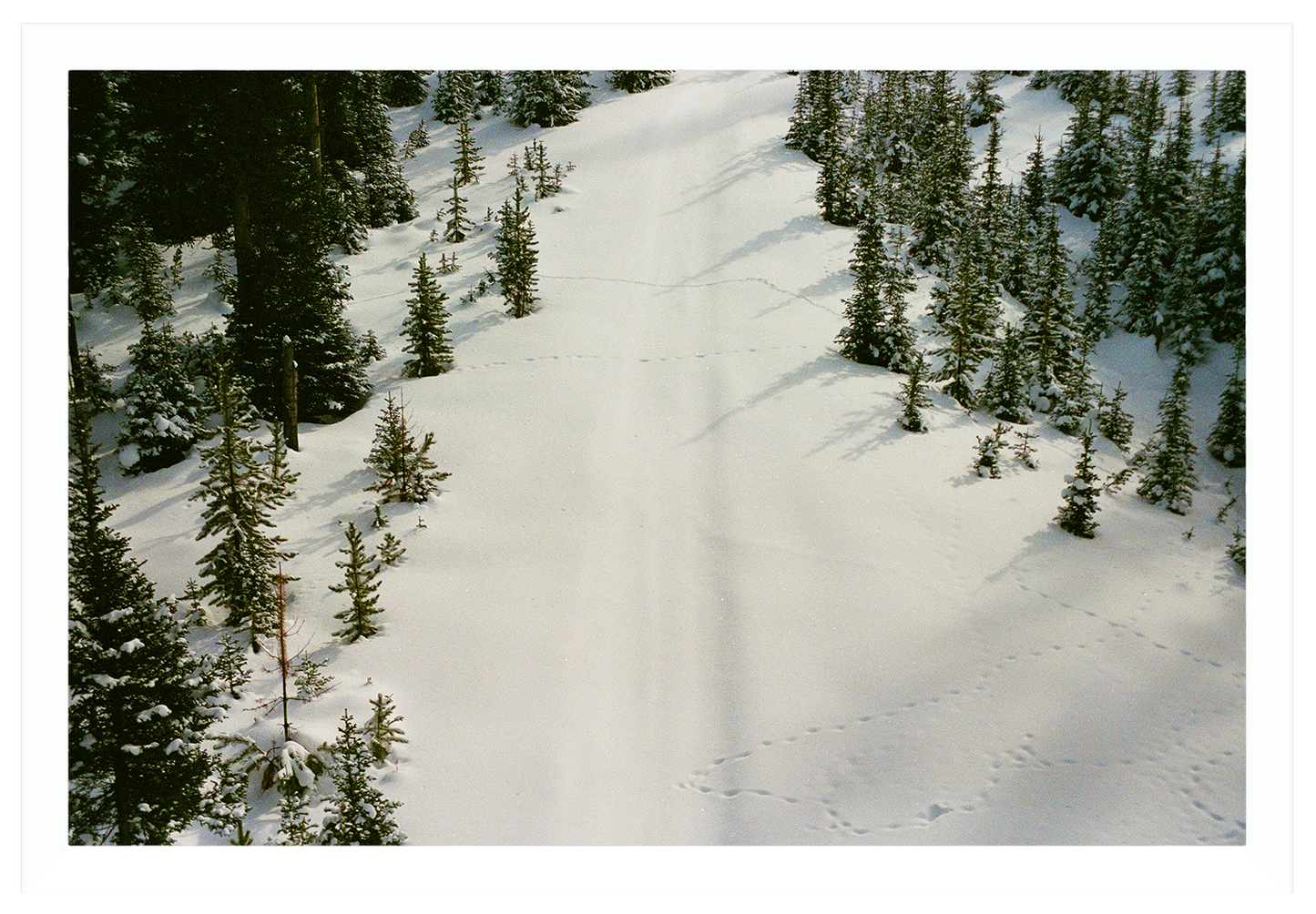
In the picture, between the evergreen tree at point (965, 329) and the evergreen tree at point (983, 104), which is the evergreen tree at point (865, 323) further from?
the evergreen tree at point (983, 104)

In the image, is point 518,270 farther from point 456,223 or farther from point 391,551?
point 391,551

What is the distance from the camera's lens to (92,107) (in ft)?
Result: 47.9

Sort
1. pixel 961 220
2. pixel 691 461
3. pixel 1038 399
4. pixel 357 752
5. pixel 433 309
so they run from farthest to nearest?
1. pixel 961 220
2. pixel 1038 399
3. pixel 433 309
4. pixel 691 461
5. pixel 357 752

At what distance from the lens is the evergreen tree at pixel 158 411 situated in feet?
38.0

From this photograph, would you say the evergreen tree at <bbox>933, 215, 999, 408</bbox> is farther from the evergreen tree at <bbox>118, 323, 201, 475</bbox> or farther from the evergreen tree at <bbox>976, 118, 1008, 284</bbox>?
the evergreen tree at <bbox>118, 323, 201, 475</bbox>

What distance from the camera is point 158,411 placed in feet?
38.4

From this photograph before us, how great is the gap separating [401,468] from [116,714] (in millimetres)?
4655

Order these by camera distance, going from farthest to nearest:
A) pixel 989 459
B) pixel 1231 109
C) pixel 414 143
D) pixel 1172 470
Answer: pixel 1231 109 → pixel 414 143 → pixel 1172 470 → pixel 989 459

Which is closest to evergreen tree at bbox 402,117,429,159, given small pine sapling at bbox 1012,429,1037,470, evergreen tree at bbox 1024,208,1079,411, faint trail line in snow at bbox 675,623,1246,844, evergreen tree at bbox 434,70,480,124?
evergreen tree at bbox 434,70,480,124

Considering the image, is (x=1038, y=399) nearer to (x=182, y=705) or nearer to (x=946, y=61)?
(x=946, y=61)

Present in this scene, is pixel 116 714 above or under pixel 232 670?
above

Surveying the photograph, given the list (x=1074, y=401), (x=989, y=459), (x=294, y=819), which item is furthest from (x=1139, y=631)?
(x=294, y=819)

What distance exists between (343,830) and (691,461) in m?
6.51

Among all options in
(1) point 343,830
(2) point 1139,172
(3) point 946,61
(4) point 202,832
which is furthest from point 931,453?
(2) point 1139,172
